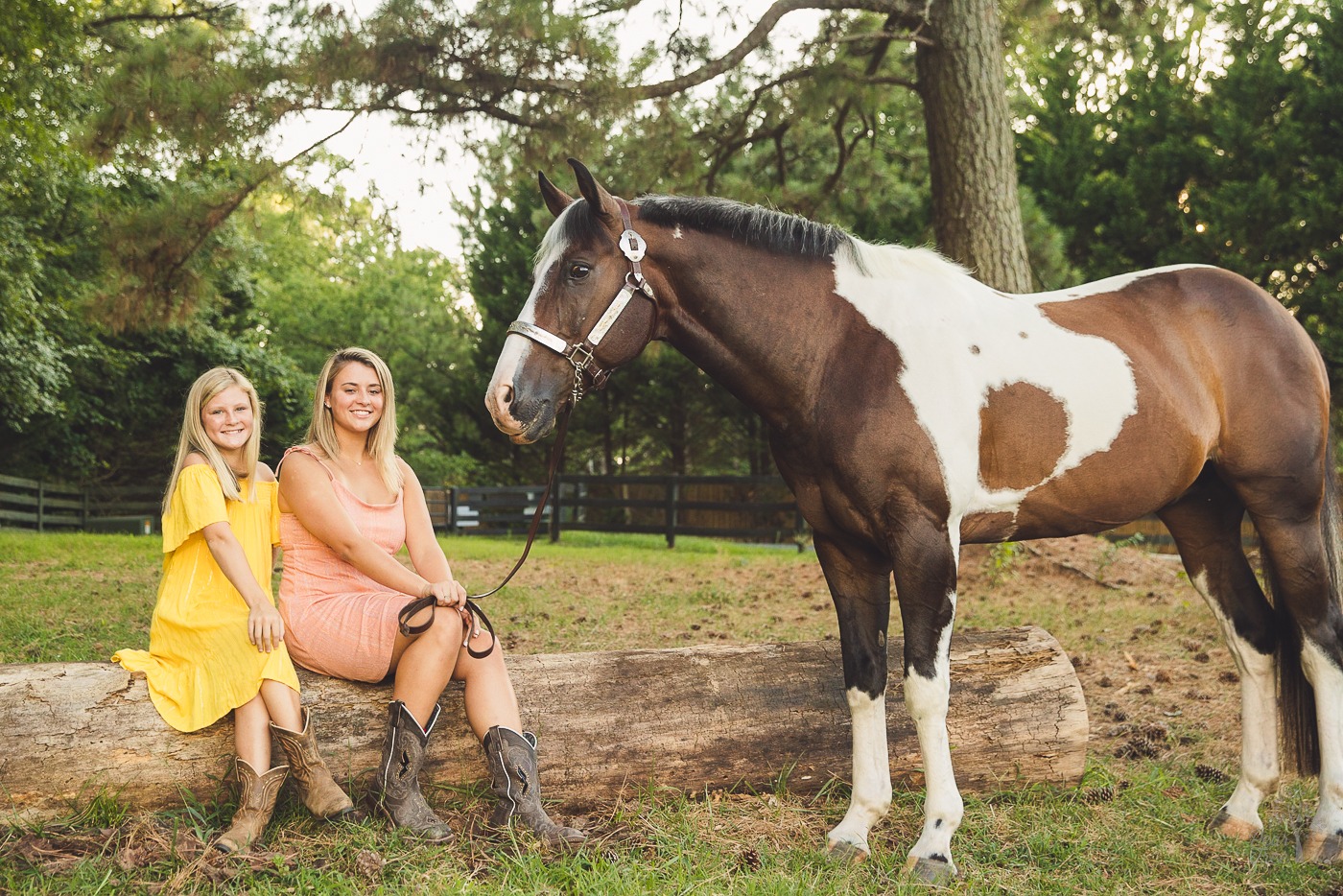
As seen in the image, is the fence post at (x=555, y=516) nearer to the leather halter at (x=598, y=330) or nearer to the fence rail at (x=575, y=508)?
the fence rail at (x=575, y=508)

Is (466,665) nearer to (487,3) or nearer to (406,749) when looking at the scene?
(406,749)

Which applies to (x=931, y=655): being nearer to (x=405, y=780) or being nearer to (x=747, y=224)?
(x=747, y=224)

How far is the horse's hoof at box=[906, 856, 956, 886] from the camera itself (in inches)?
111

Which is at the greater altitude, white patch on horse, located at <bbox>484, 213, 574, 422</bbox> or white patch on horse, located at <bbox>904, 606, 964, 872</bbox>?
white patch on horse, located at <bbox>484, 213, 574, 422</bbox>

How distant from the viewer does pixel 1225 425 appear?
3.44 m

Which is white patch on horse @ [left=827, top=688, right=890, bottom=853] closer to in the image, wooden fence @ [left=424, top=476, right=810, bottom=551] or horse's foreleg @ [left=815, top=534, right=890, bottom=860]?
horse's foreleg @ [left=815, top=534, right=890, bottom=860]

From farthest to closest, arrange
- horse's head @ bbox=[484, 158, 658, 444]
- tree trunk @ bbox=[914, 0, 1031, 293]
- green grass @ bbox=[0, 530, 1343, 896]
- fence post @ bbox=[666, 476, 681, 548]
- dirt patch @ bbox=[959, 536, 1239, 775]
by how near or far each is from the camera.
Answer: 1. fence post @ bbox=[666, 476, 681, 548]
2. tree trunk @ bbox=[914, 0, 1031, 293]
3. dirt patch @ bbox=[959, 536, 1239, 775]
4. horse's head @ bbox=[484, 158, 658, 444]
5. green grass @ bbox=[0, 530, 1343, 896]

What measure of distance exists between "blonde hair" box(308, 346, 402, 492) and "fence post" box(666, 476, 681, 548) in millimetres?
11539

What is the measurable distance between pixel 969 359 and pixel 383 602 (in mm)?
2101

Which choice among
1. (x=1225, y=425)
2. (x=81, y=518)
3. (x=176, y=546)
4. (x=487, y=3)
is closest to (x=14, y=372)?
(x=81, y=518)

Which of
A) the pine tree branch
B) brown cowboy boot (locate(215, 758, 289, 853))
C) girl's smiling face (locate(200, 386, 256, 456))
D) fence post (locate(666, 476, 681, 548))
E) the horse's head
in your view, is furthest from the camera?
fence post (locate(666, 476, 681, 548))

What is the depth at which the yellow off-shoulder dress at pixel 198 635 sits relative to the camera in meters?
2.84

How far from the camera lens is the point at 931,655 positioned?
2984mm

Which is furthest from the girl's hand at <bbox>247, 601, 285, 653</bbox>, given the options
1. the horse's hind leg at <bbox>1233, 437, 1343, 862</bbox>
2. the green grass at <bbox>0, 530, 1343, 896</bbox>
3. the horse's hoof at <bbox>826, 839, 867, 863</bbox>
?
the horse's hind leg at <bbox>1233, 437, 1343, 862</bbox>
